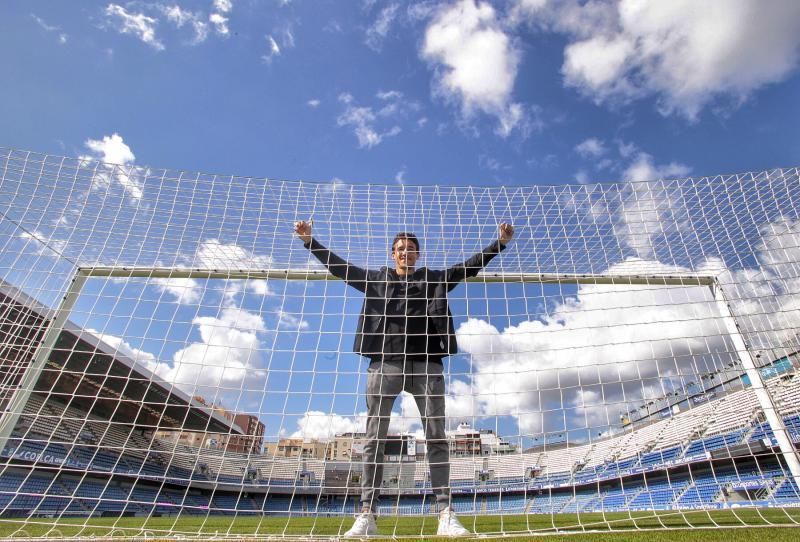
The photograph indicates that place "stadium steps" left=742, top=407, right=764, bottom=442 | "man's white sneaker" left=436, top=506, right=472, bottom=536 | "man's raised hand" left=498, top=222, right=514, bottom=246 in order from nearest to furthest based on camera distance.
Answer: "man's white sneaker" left=436, top=506, right=472, bottom=536
"man's raised hand" left=498, top=222, right=514, bottom=246
"stadium steps" left=742, top=407, right=764, bottom=442

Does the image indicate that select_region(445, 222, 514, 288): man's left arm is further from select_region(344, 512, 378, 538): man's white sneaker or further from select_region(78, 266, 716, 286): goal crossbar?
select_region(344, 512, 378, 538): man's white sneaker

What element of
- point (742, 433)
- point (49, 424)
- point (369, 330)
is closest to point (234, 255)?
point (369, 330)

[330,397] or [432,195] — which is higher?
[432,195]

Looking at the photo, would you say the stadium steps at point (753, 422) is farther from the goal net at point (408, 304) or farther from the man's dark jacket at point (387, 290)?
the man's dark jacket at point (387, 290)

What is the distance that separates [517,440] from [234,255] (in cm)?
291

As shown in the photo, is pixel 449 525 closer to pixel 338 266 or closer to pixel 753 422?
pixel 338 266

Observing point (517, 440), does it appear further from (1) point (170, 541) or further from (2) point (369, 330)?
(1) point (170, 541)

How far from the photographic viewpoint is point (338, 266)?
130 inches

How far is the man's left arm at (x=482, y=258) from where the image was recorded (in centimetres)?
320

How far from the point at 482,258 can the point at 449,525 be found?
169 centimetres

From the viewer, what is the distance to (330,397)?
2.97 metres

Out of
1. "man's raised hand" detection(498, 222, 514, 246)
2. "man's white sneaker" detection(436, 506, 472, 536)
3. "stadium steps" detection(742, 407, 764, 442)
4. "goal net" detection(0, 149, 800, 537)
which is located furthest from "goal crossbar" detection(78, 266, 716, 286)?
"stadium steps" detection(742, 407, 764, 442)

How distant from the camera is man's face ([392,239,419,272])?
3.23 metres

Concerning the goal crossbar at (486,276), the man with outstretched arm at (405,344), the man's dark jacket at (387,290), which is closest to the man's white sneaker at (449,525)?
the man with outstretched arm at (405,344)
